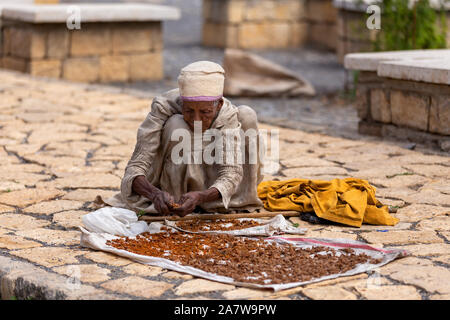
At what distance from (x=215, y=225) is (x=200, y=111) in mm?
665

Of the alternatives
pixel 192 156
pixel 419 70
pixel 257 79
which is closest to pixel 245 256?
pixel 192 156

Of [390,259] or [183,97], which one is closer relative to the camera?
[390,259]

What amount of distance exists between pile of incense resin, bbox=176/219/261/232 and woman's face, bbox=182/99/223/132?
0.57 meters

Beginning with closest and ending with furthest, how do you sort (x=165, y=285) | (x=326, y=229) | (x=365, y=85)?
(x=165, y=285) < (x=326, y=229) < (x=365, y=85)

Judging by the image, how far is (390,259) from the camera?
12.5 feet

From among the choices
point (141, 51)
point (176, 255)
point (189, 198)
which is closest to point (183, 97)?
point (189, 198)

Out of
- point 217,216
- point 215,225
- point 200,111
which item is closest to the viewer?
point 200,111

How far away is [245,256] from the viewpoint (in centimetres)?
385

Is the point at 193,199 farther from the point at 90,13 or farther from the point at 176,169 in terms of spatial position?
the point at 90,13

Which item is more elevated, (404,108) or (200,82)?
(200,82)

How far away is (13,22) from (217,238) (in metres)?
6.99

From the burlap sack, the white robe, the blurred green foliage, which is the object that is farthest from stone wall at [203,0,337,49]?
the white robe

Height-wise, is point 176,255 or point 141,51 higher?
point 141,51
